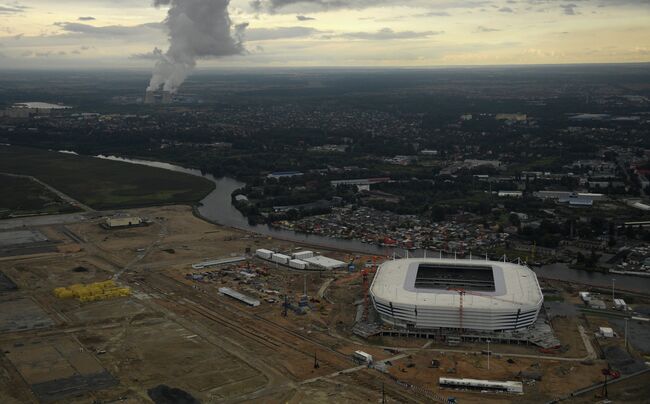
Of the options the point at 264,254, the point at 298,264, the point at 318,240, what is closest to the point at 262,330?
the point at 298,264

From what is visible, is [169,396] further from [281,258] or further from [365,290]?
[281,258]

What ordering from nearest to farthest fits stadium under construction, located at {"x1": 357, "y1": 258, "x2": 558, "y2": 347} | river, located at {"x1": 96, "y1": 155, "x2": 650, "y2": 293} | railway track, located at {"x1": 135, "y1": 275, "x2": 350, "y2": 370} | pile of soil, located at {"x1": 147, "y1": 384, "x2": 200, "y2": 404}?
pile of soil, located at {"x1": 147, "y1": 384, "x2": 200, "y2": 404}, railway track, located at {"x1": 135, "y1": 275, "x2": 350, "y2": 370}, stadium under construction, located at {"x1": 357, "y1": 258, "x2": 558, "y2": 347}, river, located at {"x1": 96, "y1": 155, "x2": 650, "y2": 293}

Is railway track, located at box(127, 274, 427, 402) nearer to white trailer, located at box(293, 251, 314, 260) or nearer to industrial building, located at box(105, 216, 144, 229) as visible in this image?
white trailer, located at box(293, 251, 314, 260)

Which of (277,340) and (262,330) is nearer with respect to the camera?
(277,340)

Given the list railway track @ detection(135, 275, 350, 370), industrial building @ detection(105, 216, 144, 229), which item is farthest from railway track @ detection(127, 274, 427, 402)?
industrial building @ detection(105, 216, 144, 229)

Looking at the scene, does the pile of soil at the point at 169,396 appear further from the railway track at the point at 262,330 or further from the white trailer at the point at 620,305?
the white trailer at the point at 620,305

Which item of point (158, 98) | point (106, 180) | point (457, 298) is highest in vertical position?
point (158, 98)
